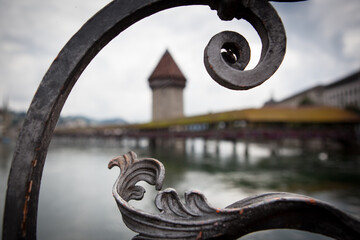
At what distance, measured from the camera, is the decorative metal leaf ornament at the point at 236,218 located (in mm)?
693

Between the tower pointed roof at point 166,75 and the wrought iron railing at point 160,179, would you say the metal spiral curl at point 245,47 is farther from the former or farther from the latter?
the tower pointed roof at point 166,75

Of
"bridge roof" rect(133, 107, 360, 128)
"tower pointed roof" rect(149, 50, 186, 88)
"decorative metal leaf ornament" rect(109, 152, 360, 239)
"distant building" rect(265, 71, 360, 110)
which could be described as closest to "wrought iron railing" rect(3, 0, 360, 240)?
"decorative metal leaf ornament" rect(109, 152, 360, 239)

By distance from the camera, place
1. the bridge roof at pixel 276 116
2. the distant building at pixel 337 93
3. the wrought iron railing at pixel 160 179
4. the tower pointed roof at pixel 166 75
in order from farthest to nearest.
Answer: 1. the distant building at pixel 337 93
2. the bridge roof at pixel 276 116
3. the tower pointed roof at pixel 166 75
4. the wrought iron railing at pixel 160 179

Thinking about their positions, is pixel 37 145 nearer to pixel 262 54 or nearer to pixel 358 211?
pixel 262 54

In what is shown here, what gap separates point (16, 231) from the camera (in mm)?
675

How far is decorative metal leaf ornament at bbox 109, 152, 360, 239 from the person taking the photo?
0.69 m

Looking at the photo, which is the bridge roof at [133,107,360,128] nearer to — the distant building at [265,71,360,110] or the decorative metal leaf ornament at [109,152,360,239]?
the distant building at [265,71,360,110]

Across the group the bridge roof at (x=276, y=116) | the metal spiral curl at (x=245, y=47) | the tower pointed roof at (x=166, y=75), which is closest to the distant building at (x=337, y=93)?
the bridge roof at (x=276, y=116)

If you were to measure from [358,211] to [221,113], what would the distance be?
14.4 meters

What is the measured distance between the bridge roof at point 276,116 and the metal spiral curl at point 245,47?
17527mm

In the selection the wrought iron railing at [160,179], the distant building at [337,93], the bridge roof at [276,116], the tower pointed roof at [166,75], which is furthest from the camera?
the distant building at [337,93]

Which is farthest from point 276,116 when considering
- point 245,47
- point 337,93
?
point 337,93

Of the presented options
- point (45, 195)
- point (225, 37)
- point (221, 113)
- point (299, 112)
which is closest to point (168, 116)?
point (221, 113)

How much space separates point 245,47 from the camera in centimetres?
80
